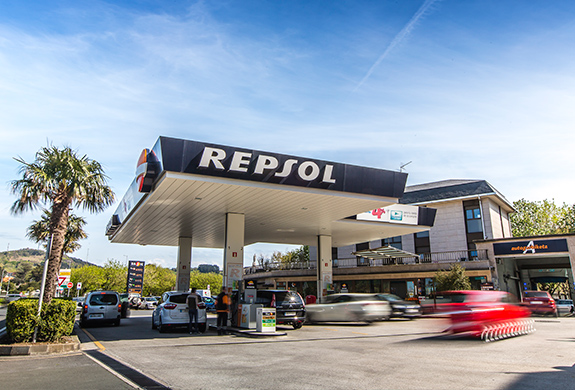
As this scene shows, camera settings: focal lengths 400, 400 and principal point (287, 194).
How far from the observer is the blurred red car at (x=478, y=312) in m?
11.6

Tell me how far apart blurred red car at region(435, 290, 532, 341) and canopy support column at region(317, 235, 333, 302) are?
14.3m

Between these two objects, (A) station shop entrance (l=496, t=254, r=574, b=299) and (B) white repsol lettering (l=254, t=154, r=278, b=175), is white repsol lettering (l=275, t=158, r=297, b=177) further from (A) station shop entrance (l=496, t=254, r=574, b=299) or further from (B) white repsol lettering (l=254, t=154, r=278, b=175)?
(A) station shop entrance (l=496, t=254, r=574, b=299)

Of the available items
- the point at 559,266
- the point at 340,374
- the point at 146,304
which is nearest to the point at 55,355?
the point at 340,374

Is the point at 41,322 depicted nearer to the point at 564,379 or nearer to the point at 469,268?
the point at 564,379

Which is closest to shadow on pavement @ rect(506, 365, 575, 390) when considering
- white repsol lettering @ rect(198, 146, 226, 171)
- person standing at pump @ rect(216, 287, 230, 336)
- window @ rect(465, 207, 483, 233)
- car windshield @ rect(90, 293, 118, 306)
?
white repsol lettering @ rect(198, 146, 226, 171)

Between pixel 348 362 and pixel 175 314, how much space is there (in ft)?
28.7

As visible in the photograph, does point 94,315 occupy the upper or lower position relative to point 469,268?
lower

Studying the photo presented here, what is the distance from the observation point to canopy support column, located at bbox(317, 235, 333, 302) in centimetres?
2655

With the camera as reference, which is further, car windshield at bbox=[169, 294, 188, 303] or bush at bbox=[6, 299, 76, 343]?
car windshield at bbox=[169, 294, 188, 303]

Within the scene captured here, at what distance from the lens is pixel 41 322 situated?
10.4 m

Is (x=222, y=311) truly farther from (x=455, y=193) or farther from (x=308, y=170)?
(x=455, y=193)

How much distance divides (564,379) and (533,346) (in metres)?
4.68

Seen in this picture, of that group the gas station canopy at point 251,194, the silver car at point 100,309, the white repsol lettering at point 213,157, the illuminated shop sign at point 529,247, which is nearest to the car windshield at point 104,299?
the silver car at point 100,309

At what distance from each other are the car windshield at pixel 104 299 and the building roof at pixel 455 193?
29522 millimetres
